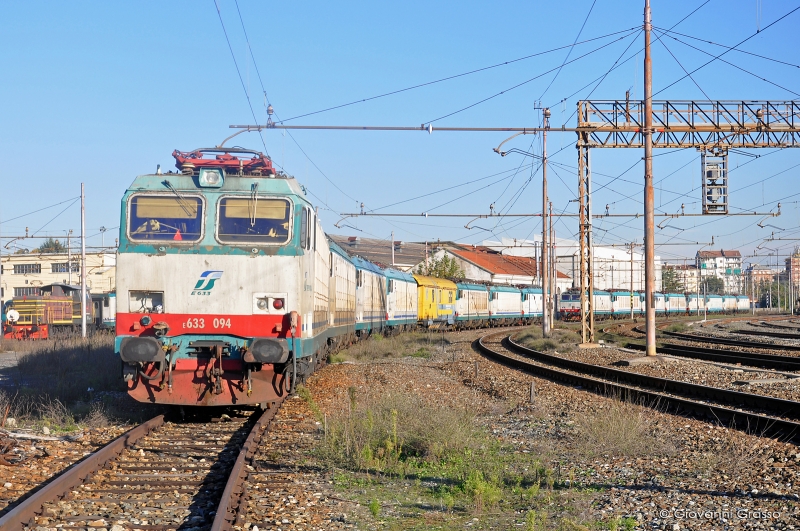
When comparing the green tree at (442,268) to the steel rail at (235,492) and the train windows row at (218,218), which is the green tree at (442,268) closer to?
the train windows row at (218,218)

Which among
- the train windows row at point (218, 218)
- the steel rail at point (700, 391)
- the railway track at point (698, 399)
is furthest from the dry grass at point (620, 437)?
the train windows row at point (218, 218)

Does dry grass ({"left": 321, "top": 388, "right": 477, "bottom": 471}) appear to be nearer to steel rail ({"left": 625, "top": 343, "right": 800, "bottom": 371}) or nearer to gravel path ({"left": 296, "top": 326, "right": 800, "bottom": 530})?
gravel path ({"left": 296, "top": 326, "right": 800, "bottom": 530})

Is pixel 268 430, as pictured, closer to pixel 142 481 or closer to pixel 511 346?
pixel 142 481

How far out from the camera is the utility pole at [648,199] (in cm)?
2164

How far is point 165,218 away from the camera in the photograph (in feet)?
37.2

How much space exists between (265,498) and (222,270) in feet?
14.7

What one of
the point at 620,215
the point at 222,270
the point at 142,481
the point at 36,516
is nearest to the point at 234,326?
the point at 222,270

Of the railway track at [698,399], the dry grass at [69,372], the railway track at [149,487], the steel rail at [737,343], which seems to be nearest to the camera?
the railway track at [149,487]

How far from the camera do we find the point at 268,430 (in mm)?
10703

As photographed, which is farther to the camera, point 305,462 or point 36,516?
point 305,462

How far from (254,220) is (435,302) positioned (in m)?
32.7

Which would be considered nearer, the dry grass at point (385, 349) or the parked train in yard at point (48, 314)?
the dry grass at point (385, 349)

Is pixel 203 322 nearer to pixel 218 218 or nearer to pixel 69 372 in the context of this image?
pixel 218 218

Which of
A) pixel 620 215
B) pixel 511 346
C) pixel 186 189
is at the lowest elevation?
pixel 511 346
